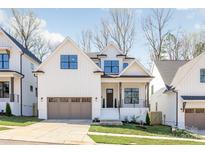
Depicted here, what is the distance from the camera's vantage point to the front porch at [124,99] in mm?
27438

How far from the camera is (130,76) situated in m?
28.1

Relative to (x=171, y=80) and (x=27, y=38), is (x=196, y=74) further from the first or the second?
(x=27, y=38)

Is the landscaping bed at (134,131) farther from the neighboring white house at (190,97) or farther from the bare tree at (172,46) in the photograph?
the bare tree at (172,46)

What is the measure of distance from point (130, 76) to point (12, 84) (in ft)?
32.4

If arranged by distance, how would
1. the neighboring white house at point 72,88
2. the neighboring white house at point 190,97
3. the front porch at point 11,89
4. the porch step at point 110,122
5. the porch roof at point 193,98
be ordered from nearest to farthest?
the porch step at point 110,122 → the porch roof at point 193,98 → the neighboring white house at point 190,97 → the neighboring white house at point 72,88 → the front porch at point 11,89

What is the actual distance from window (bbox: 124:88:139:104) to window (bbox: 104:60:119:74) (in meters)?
1.94

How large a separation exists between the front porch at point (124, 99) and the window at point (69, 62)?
2.84 meters

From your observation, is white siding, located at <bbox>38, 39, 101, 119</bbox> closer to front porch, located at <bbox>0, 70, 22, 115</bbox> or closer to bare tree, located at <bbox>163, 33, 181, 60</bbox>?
front porch, located at <bbox>0, 70, 22, 115</bbox>

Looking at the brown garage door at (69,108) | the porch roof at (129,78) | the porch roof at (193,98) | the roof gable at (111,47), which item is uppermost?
the roof gable at (111,47)

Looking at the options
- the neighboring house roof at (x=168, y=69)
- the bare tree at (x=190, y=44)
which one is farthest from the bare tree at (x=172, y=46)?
the neighboring house roof at (x=168, y=69)

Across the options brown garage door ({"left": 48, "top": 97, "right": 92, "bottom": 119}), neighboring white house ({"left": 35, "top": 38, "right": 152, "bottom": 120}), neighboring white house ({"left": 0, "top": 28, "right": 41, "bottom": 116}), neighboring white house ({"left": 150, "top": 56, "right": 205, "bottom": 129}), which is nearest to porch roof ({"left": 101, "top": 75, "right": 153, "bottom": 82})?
neighboring white house ({"left": 35, "top": 38, "right": 152, "bottom": 120})
